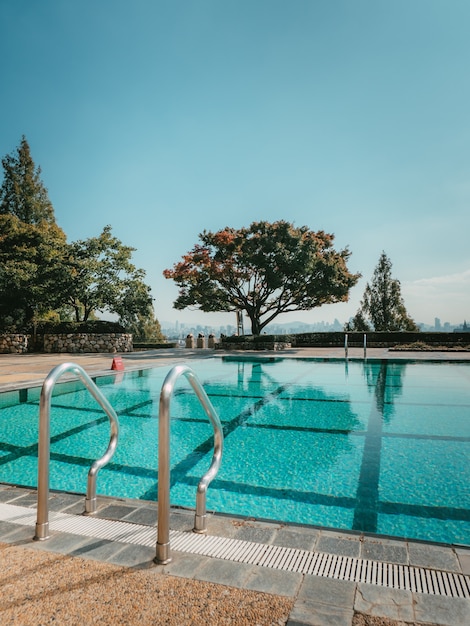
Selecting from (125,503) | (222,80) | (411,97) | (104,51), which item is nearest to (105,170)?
(104,51)

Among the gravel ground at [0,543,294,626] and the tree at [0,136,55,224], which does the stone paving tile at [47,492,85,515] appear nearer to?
the gravel ground at [0,543,294,626]

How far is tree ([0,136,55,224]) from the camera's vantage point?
111 ft

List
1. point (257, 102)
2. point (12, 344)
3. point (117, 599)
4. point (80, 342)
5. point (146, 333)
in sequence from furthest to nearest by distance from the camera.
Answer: point (146, 333)
point (80, 342)
point (12, 344)
point (257, 102)
point (117, 599)

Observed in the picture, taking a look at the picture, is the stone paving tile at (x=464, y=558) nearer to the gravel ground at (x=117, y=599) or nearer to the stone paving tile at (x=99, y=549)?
the gravel ground at (x=117, y=599)

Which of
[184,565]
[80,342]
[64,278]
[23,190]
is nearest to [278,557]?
[184,565]

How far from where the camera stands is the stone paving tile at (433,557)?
6.72ft

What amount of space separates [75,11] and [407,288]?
33.3 metres

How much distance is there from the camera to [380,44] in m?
11.3

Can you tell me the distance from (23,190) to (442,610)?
39.8 meters

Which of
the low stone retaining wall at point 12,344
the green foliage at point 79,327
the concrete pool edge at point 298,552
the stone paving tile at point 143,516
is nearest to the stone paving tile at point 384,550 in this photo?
the concrete pool edge at point 298,552

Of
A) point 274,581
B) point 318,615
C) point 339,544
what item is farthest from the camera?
point 339,544

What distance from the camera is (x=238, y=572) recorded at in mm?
1968

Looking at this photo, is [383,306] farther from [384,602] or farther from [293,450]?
[384,602]

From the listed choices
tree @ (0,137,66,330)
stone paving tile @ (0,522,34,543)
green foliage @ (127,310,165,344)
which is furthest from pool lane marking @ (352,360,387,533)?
green foliage @ (127,310,165,344)
